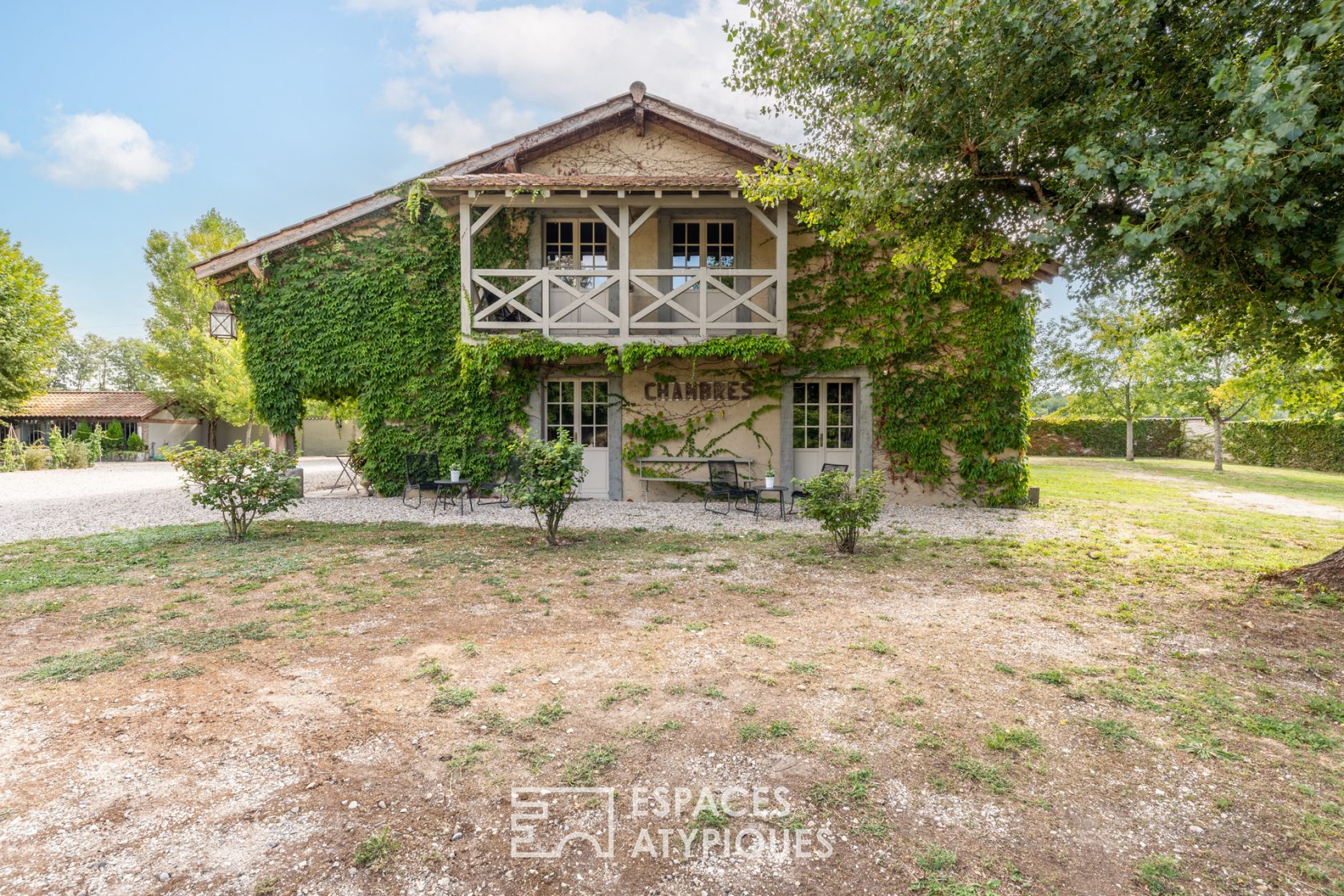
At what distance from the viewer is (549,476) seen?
6.88 metres

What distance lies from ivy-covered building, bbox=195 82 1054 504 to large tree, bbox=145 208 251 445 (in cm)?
1767

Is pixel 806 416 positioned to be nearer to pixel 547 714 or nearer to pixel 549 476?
pixel 549 476

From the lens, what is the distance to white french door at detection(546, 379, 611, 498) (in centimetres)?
1108

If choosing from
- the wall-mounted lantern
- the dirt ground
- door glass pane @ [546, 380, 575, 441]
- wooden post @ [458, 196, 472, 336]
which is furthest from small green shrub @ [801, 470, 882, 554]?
the wall-mounted lantern

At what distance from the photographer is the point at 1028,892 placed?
1855 millimetres

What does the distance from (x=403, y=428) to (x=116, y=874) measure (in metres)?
9.89

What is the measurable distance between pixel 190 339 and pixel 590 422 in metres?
24.6

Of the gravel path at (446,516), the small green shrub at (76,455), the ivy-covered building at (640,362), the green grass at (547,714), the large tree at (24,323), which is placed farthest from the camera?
the small green shrub at (76,455)

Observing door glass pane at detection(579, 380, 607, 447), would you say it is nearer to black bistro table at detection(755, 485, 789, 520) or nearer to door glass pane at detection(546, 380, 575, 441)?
door glass pane at detection(546, 380, 575, 441)

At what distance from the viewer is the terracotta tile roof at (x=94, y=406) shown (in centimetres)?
2656

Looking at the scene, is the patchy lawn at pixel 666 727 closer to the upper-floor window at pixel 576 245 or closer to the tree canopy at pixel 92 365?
the upper-floor window at pixel 576 245

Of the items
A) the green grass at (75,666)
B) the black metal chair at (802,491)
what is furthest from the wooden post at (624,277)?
the green grass at (75,666)

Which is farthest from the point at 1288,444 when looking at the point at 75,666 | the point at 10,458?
the point at 10,458

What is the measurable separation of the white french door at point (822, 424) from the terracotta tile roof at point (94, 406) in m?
30.8
